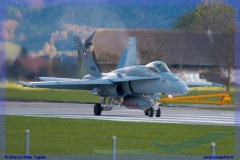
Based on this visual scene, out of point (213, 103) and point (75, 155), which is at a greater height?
point (213, 103)

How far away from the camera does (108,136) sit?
1948 cm

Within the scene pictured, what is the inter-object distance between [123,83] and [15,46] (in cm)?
771

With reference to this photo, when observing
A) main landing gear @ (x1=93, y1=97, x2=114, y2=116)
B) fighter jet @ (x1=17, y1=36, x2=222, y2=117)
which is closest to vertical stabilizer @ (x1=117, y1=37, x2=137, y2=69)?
fighter jet @ (x1=17, y1=36, x2=222, y2=117)

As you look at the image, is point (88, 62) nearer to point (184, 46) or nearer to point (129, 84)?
point (129, 84)

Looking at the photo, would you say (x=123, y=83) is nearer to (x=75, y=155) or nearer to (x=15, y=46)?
(x=15, y=46)

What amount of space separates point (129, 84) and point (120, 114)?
3.99 ft

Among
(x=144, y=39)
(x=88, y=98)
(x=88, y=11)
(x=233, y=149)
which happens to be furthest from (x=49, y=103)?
(x=233, y=149)

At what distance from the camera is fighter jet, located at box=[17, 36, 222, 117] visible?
95.7 feet

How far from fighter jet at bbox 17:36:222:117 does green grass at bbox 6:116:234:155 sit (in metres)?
4.63

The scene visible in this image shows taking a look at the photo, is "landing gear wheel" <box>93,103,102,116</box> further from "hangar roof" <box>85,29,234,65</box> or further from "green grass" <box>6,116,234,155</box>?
"hangar roof" <box>85,29,234,65</box>

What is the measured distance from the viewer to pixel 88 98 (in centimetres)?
3862

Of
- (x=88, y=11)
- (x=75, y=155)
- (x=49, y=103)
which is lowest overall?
(x=75, y=155)

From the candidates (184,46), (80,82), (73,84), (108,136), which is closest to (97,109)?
(80,82)

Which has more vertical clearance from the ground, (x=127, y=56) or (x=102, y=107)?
(x=127, y=56)
